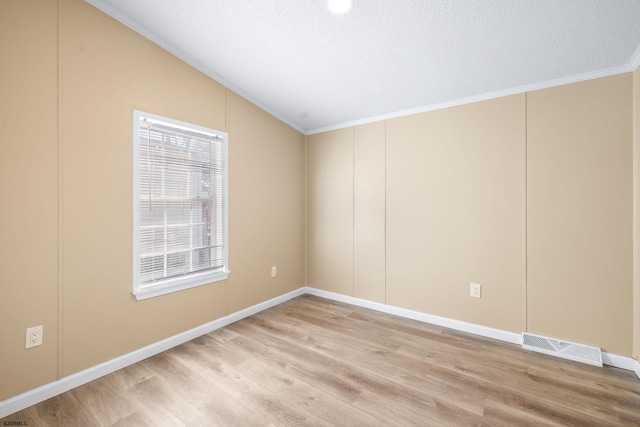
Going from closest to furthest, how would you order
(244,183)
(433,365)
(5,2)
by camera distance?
(5,2) < (433,365) < (244,183)

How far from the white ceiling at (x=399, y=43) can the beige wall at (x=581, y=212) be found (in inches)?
11.1

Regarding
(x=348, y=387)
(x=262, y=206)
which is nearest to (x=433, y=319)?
(x=348, y=387)

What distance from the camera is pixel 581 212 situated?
7.27 feet

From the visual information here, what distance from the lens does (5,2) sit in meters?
1.63

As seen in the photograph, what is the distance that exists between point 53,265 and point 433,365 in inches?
112

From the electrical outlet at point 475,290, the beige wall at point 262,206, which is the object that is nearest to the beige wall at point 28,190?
the beige wall at point 262,206

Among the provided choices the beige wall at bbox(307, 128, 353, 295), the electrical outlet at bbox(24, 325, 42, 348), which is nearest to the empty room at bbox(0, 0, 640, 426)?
the electrical outlet at bbox(24, 325, 42, 348)

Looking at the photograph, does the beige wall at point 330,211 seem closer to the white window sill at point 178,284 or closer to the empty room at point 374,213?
the empty room at point 374,213

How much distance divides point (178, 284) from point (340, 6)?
2556 mm

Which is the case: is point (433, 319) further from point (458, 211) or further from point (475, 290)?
point (458, 211)

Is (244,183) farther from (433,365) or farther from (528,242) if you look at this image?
(528,242)

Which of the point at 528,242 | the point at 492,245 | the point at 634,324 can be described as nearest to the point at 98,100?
the point at 492,245

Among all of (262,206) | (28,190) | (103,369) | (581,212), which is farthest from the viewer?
(262,206)

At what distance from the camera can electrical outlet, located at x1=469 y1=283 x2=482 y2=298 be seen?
104 inches
